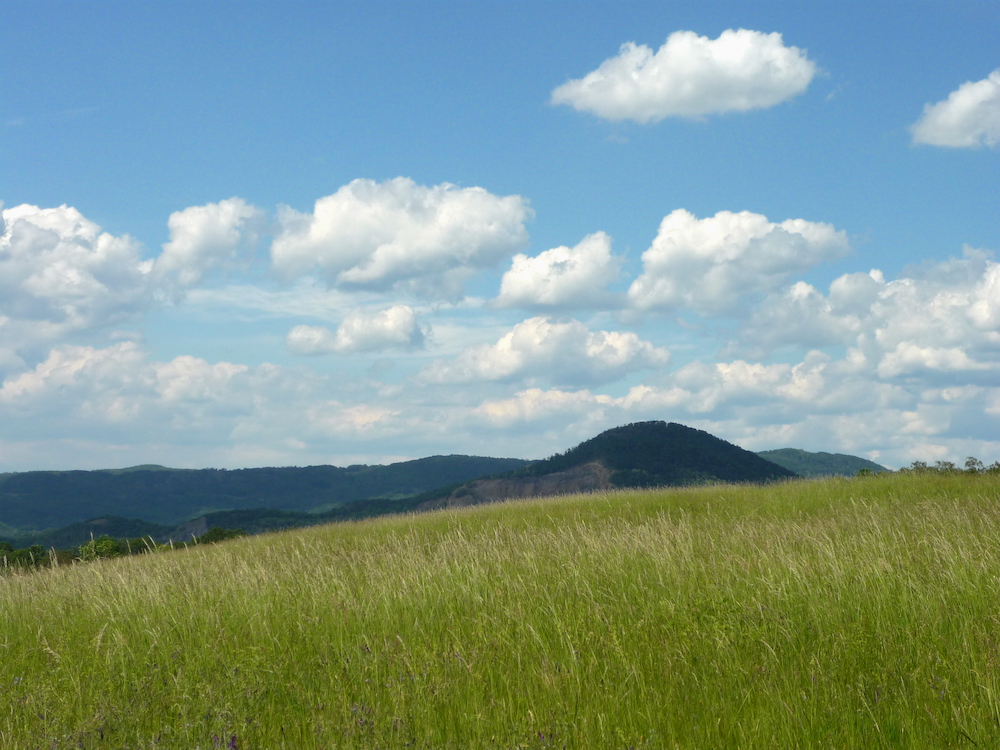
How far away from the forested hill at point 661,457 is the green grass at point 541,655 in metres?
144

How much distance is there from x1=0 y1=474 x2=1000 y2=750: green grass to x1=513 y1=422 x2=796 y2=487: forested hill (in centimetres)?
14428

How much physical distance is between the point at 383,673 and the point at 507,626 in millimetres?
1190

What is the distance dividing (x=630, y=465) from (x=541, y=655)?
6199 inches

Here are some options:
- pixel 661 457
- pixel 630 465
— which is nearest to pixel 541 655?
pixel 630 465

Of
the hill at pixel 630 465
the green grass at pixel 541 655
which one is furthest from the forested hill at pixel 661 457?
the green grass at pixel 541 655

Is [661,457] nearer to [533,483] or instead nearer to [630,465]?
[630,465]

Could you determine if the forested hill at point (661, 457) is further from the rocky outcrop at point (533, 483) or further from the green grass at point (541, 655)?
the green grass at point (541, 655)

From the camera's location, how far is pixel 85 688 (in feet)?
19.0

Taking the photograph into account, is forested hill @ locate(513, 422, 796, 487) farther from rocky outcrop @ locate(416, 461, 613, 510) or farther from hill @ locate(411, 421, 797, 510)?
rocky outcrop @ locate(416, 461, 613, 510)

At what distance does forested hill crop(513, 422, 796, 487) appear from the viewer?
521ft

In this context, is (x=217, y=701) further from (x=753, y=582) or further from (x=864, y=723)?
(x=753, y=582)

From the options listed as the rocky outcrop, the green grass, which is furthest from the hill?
the green grass

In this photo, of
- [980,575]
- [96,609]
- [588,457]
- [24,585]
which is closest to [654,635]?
[980,575]

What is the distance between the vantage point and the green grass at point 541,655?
13.7ft
